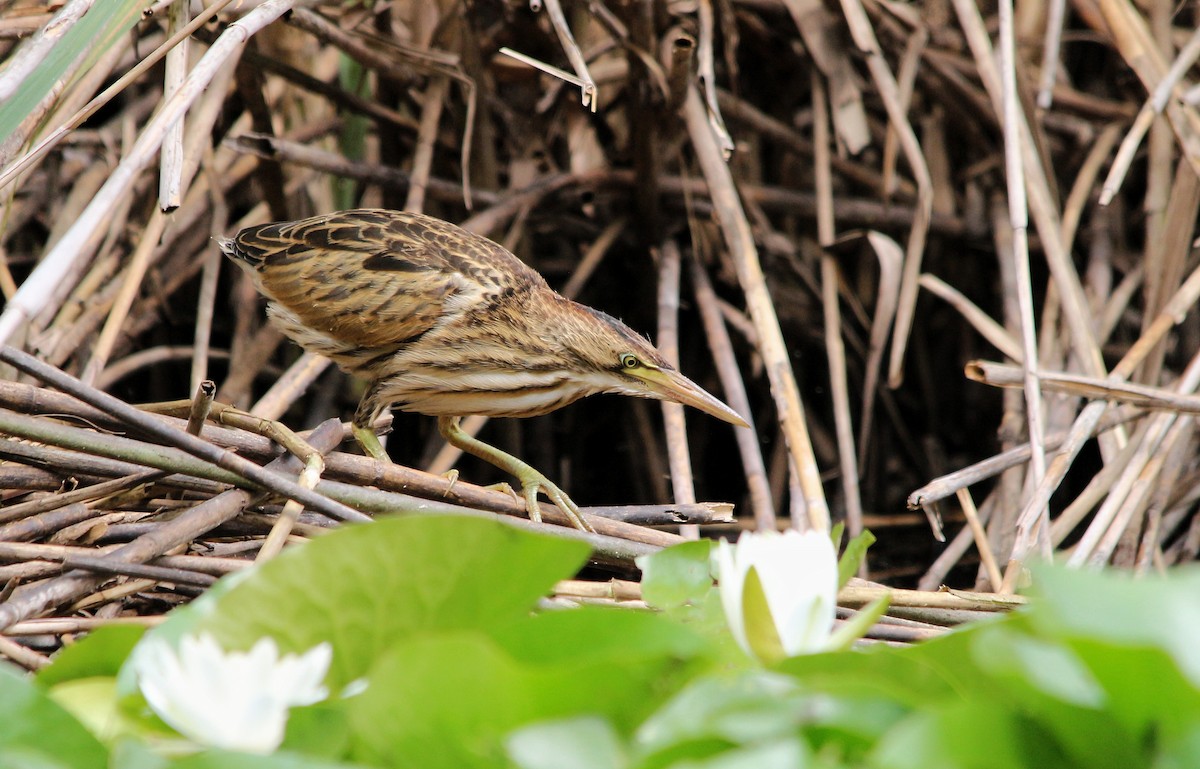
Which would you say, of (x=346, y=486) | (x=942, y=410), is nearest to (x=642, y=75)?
(x=942, y=410)

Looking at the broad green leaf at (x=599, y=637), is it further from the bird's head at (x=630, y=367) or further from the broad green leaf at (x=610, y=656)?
the bird's head at (x=630, y=367)

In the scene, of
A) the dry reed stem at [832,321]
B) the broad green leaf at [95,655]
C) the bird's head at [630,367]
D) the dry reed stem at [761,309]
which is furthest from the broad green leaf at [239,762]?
the dry reed stem at [832,321]

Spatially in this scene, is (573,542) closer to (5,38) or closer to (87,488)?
(87,488)

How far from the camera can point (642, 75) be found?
288 centimetres

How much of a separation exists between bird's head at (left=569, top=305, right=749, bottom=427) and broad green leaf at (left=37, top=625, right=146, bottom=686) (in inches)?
59.5

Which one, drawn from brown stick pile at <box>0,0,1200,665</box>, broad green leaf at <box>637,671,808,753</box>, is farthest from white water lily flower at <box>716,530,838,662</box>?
brown stick pile at <box>0,0,1200,665</box>

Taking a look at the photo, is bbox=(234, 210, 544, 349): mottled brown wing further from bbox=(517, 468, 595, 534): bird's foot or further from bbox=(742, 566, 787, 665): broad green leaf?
bbox=(742, 566, 787, 665): broad green leaf

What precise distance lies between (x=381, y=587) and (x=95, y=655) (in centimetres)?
26

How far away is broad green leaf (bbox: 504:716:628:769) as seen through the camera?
792 millimetres

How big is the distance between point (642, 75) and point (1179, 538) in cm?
162

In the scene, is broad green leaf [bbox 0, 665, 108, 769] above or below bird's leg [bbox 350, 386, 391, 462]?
above

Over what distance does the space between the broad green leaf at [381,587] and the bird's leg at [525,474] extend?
0.97 metres

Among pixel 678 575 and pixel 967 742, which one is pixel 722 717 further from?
pixel 678 575

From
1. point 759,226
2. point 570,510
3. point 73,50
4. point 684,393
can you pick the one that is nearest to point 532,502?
point 570,510
